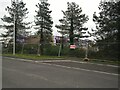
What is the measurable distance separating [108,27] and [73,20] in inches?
736

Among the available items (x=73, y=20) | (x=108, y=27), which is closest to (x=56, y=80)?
(x=108, y=27)

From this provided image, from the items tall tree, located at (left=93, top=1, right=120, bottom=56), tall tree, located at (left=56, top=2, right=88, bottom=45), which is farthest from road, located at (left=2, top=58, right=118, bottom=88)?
tall tree, located at (left=56, top=2, right=88, bottom=45)

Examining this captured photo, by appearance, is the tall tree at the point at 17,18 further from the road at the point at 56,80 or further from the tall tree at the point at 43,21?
the road at the point at 56,80

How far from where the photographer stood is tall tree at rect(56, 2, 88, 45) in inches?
1794

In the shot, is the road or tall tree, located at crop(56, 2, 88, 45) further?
tall tree, located at crop(56, 2, 88, 45)

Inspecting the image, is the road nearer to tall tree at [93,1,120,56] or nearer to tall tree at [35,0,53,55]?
tall tree at [93,1,120,56]

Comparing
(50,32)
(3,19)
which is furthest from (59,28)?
(3,19)

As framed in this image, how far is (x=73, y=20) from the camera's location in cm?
4569

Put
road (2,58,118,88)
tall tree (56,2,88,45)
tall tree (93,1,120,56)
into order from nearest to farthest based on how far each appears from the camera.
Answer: road (2,58,118,88) < tall tree (93,1,120,56) < tall tree (56,2,88,45)

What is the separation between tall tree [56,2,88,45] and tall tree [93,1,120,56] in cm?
1408

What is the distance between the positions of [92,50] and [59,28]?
2274 cm

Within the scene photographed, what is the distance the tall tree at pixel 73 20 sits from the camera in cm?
4556

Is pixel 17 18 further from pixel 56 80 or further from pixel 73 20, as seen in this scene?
pixel 56 80

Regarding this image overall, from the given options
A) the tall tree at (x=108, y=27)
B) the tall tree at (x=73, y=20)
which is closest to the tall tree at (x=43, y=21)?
the tall tree at (x=73, y=20)
